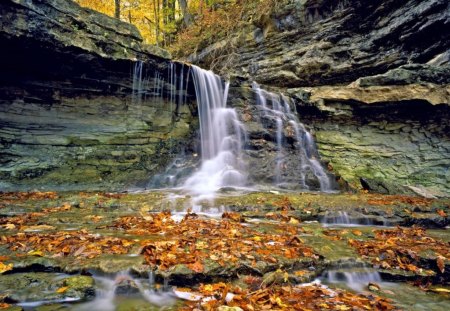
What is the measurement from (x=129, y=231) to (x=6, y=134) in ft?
22.0

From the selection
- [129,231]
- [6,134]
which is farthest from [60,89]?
[129,231]

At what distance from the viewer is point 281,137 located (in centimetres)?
1089

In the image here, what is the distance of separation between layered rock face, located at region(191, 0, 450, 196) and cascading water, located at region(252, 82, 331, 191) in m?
0.46

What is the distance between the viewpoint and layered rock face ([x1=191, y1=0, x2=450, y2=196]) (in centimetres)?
1009

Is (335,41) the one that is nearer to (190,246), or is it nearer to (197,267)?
(190,246)

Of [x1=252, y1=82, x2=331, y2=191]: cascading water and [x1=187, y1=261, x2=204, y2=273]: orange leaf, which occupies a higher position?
[x1=252, y1=82, x2=331, y2=191]: cascading water

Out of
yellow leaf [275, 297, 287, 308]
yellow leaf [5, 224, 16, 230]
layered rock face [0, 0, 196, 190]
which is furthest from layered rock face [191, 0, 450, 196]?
yellow leaf [5, 224, 16, 230]

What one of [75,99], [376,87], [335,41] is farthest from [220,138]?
[335,41]

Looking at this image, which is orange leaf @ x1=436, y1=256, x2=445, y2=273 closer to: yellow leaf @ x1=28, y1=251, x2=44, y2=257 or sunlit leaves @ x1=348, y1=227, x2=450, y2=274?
sunlit leaves @ x1=348, y1=227, x2=450, y2=274

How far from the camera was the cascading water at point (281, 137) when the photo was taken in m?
9.80

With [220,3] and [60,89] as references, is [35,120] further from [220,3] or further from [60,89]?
[220,3]

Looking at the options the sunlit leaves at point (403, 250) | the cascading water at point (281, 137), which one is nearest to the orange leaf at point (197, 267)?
the sunlit leaves at point (403, 250)

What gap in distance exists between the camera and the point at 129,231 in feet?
15.4

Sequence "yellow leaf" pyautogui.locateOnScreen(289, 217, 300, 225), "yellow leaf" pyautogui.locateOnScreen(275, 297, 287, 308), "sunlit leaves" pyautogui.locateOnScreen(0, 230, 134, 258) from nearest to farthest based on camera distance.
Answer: "yellow leaf" pyautogui.locateOnScreen(275, 297, 287, 308) < "sunlit leaves" pyautogui.locateOnScreen(0, 230, 134, 258) < "yellow leaf" pyautogui.locateOnScreen(289, 217, 300, 225)
